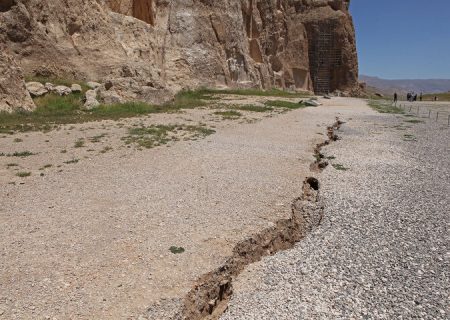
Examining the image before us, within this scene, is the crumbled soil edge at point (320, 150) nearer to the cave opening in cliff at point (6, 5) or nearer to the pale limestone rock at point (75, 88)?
the pale limestone rock at point (75, 88)

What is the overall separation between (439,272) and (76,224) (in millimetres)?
6195

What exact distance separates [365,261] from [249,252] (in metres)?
1.91

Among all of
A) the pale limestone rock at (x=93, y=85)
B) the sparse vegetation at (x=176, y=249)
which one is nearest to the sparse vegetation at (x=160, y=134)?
the sparse vegetation at (x=176, y=249)

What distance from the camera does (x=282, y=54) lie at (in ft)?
216

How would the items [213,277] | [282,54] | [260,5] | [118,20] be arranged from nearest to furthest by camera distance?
[213,277] < [118,20] < [260,5] < [282,54]

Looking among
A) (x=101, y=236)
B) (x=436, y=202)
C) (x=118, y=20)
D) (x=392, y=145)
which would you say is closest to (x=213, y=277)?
(x=101, y=236)

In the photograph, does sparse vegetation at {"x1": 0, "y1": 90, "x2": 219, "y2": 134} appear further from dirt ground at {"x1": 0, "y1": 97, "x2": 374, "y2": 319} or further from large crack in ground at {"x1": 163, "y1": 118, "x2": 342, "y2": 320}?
large crack in ground at {"x1": 163, "y1": 118, "x2": 342, "y2": 320}

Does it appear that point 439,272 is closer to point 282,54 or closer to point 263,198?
point 263,198

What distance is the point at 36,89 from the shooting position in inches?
887

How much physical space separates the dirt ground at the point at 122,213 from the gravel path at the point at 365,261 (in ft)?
3.01

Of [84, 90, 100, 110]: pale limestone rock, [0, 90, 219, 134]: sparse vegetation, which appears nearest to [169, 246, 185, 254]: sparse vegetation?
[0, 90, 219, 134]: sparse vegetation

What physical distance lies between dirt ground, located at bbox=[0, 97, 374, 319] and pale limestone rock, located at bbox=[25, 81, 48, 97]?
802 centimetres

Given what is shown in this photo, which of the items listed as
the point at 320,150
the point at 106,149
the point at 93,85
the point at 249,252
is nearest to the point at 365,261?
the point at 249,252

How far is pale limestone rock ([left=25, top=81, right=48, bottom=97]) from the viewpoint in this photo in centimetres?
2220
